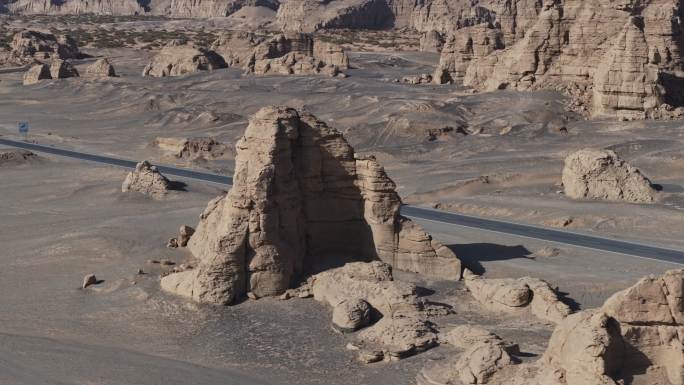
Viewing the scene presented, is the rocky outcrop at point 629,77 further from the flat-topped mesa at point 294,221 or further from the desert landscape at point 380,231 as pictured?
the flat-topped mesa at point 294,221

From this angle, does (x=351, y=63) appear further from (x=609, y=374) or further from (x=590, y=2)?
(x=609, y=374)

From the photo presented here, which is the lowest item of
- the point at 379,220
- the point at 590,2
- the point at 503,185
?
the point at 503,185

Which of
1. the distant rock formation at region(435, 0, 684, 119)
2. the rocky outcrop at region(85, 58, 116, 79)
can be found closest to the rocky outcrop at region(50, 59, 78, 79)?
the rocky outcrop at region(85, 58, 116, 79)

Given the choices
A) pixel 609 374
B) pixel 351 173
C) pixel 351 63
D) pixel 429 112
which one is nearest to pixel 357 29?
pixel 351 63

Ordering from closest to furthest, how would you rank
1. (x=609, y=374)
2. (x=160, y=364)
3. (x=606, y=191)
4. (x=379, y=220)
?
(x=609, y=374) < (x=160, y=364) < (x=379, y=220) < (x=606, y=191)

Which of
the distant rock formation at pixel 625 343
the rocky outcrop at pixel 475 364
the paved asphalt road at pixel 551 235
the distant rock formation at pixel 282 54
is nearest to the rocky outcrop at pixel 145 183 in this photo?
the paved asphalt road at pixel 551 235

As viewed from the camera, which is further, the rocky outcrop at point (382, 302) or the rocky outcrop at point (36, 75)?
the rocky outcrop at point (36, 75)

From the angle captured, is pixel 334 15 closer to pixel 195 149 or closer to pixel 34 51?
pixel 34 51

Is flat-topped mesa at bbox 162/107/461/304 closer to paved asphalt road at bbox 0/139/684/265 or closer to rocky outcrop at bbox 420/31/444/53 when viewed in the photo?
paved asphalt road at bbox 0/139/684/265

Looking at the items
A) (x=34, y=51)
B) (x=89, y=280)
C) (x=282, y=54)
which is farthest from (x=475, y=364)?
(x=34, y=51)
